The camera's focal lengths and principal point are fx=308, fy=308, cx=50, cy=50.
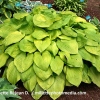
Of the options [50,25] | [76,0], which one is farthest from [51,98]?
[76,0]

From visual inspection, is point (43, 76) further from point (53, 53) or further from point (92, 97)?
point (92, 97)

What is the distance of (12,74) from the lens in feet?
14.3

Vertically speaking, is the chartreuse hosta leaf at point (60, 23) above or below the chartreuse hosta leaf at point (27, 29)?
above

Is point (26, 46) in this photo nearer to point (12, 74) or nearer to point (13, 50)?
point (13, 50)

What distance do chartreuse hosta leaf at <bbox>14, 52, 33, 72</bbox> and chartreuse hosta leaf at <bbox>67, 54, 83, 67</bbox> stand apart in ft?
1.78

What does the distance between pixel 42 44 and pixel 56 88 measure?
0.65m

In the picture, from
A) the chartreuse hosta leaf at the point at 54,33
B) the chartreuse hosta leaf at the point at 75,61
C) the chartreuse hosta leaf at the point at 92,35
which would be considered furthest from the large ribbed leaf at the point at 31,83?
the chartreuse hosta leaf at the point at 92,35

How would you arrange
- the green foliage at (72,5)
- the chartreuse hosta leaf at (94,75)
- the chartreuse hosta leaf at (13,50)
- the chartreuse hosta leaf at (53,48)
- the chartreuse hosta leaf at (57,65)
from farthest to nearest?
1. the green foliage at (72,5)
2. the chartreuse hosta leaf at (94,75)
3. the chartreuse hosta leaf at (13,50)
4. the chartreuse hosta leaf at (53,48)
5. the chartreuse hosta leaf at (57,65)

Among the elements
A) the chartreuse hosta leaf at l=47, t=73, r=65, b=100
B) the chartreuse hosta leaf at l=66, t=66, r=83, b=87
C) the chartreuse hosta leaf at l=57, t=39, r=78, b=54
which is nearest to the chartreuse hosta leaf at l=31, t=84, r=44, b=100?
the chartreuse hosta leaf at l=47, t=73, r=65, b=100

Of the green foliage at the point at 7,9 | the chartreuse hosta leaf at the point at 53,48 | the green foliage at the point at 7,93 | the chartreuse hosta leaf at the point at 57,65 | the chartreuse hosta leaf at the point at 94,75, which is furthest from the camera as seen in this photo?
the green foliage at the point at 7,9

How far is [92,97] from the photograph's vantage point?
454 centimetres

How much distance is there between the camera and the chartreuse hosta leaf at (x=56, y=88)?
14.1 feet

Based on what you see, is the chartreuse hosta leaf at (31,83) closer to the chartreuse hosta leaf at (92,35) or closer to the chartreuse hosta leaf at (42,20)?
the chartreuse hosta leaf at (42,20)

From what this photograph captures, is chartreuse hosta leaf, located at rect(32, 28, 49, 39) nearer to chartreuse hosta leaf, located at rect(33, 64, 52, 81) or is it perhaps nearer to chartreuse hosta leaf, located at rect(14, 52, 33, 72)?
chartreuse hosta leaf, located at rect(14, 52, 33, 72)
